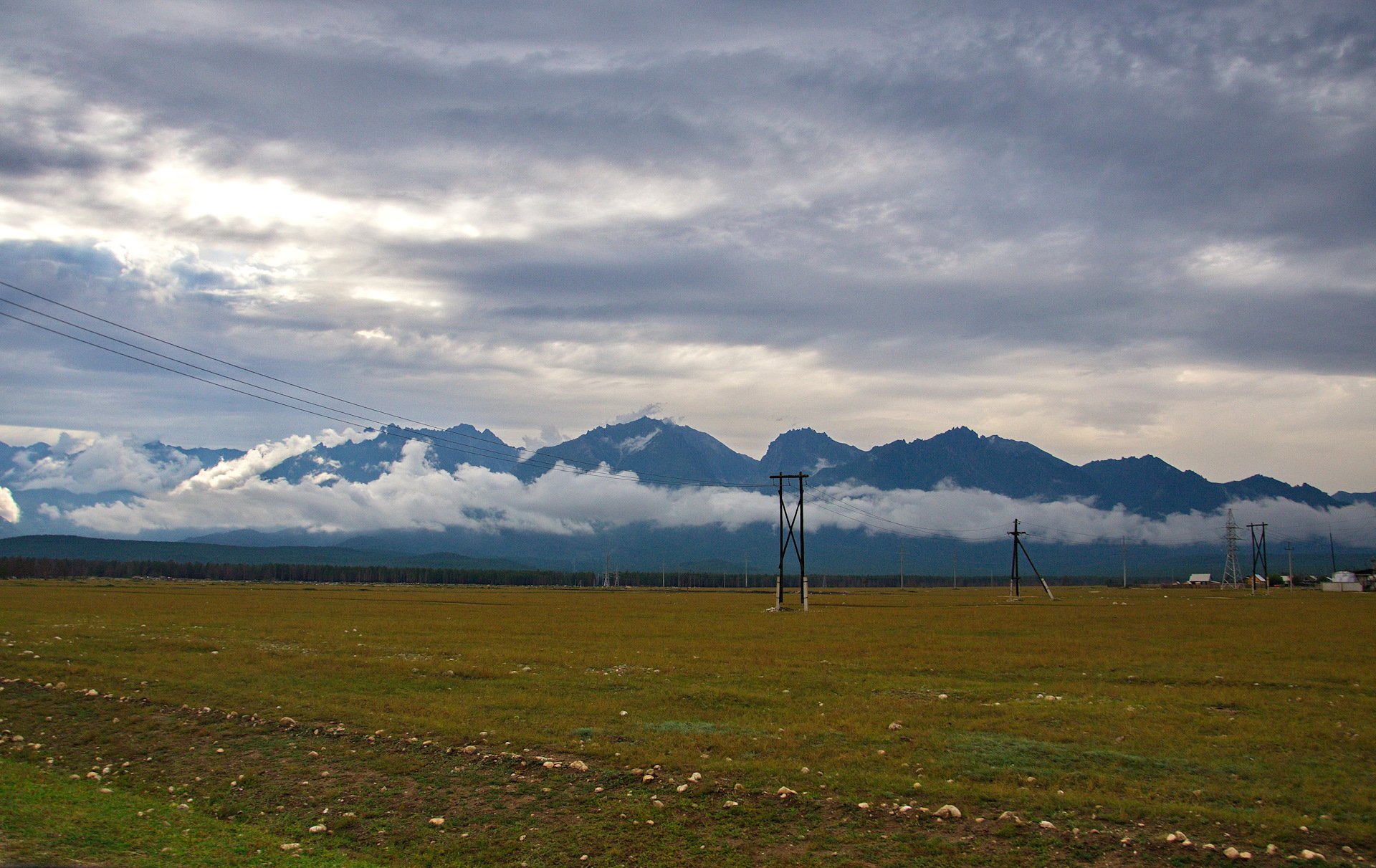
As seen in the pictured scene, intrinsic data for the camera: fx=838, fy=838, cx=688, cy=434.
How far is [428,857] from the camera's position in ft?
41.8

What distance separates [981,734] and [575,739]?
953 cm

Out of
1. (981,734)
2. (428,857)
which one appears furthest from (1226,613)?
(428,857)

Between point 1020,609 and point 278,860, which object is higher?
point 278,860

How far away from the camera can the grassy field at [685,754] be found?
13.0m

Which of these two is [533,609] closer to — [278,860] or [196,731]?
[196,731]

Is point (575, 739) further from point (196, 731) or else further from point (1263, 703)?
point (1263, 703)

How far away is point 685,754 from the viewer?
17766 mm

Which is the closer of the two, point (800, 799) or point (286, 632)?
point (800, 799)

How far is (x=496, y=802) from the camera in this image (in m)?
15.1

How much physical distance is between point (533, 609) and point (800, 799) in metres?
80.6

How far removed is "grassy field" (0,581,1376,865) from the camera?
13.0m

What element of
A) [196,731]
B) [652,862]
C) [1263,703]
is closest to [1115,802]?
[652,862]

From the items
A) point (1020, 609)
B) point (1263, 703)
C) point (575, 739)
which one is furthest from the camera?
point (1020, 609)

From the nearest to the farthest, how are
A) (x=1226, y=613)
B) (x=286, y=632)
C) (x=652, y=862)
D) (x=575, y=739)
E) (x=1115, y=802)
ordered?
(x=652, y=862) → (x=1115, y=802) → (x=575, y=739) → (x=286, y=632) → (x=1226, y=613)
